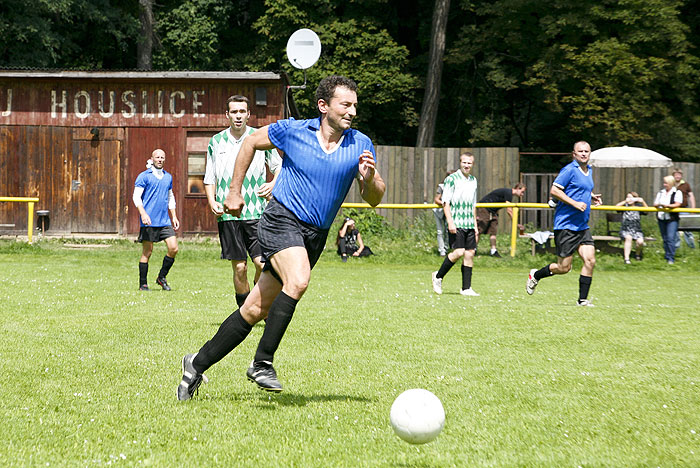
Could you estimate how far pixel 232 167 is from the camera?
8.77 meters

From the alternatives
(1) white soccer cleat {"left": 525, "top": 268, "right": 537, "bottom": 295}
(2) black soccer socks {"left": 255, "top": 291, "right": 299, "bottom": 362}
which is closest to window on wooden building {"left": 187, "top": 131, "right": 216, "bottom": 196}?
(1) white soccer cleat {"left": 525, "top": 268, "right": 537, "bottom": 295}

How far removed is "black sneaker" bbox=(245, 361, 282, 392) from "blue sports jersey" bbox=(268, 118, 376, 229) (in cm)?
96

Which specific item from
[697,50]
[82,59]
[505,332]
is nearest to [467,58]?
[697,50]

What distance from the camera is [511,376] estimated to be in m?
6.42

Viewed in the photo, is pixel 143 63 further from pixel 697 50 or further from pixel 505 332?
pixel 505 332

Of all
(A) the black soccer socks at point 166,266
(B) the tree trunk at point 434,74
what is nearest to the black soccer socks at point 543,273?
(A) the black soccer socks at point 166,266

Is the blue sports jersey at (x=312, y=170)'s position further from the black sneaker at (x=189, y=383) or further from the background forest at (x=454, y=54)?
the background forest at (x=454, y=54)

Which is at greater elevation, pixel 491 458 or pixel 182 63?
pixel 182 63

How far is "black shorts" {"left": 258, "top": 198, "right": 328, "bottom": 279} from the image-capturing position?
5.48 m

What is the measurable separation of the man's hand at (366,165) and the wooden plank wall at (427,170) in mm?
21718

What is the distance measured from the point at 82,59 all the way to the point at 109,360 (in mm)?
32041

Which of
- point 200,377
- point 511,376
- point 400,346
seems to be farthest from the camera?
point 400,346

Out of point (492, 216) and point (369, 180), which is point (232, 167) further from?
point (492, 216)

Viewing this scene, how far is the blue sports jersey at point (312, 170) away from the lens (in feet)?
18.2
